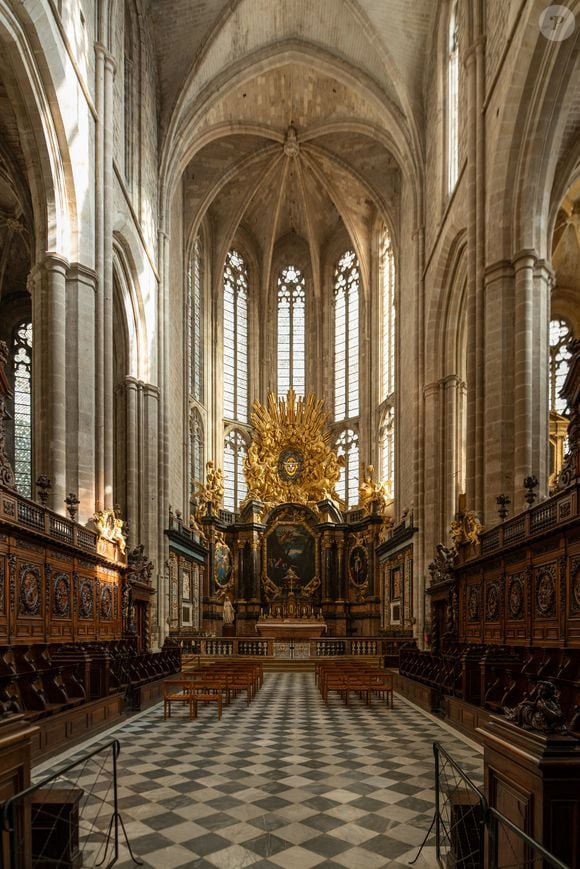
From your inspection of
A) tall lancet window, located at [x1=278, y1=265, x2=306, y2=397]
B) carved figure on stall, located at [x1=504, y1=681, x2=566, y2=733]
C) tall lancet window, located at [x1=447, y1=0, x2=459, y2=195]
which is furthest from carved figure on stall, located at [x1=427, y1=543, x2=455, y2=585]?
tall lancet window, located at [x1=278, y1=265, x2=306, y2=397]

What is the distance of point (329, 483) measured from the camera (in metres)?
29.1

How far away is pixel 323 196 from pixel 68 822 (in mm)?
31667

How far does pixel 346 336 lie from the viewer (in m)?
33.5

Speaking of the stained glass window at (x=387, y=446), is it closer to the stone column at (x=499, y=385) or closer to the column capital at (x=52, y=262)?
the stone column at (x=499, y=385)

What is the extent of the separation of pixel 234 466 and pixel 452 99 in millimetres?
18903

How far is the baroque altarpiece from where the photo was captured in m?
26.7

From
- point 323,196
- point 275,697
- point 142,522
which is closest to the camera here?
point 275,697

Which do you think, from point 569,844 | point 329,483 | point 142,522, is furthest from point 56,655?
point 329,483

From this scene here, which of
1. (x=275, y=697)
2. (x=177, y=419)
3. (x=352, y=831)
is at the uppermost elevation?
(x=177, y=419)

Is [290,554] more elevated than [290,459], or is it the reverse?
[290,459]

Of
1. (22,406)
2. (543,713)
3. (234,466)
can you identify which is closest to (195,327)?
(234,466)

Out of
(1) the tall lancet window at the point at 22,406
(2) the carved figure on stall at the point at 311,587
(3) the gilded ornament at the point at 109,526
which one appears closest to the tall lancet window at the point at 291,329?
(2) the carved figure on stall at the point at 311,587

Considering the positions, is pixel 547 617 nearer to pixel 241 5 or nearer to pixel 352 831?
pixel 352 831

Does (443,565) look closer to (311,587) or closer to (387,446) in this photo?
(311,587)
